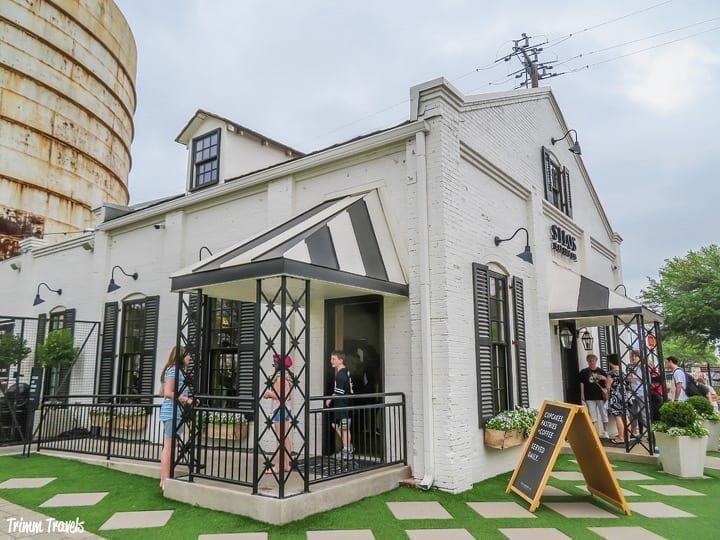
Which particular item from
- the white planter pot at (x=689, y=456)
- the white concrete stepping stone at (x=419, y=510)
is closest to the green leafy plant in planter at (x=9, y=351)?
the white concrete stepping stone at (x=419, y=510)

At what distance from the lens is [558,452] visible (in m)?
5.51

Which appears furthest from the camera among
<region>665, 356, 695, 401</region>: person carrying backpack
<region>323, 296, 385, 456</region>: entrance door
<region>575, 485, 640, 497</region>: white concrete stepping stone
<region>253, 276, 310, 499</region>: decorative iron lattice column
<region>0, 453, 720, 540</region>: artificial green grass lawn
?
<region>665, 356, 695, 401</region>: person carrying backpack

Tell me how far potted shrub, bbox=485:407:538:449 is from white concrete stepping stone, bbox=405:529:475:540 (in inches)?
92.5

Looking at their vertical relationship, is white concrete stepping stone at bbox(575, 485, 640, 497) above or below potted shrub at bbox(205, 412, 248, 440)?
below

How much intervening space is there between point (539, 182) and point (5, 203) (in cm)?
1983

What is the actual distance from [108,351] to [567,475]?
990 cm

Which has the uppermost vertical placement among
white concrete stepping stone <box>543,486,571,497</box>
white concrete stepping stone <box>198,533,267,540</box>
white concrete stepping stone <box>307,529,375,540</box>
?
white concrete stepping stone <box>198,533,267,540</box>

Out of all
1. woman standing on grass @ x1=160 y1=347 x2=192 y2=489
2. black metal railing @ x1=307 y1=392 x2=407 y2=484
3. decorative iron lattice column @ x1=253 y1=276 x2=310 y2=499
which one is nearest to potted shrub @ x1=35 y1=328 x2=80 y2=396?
decorative iron lattice column @ x1=253 y1=276 x2=310 y2=499

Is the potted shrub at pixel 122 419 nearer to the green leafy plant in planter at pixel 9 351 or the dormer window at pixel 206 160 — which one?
the green leafy plant in planter at pixel 9 351

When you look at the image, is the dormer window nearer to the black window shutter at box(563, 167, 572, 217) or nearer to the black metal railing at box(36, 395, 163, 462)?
the black metal railing at box(36, 395, 163, 462)

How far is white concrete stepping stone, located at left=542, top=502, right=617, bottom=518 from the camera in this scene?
541 centimetres

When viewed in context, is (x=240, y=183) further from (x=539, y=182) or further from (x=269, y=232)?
(x=539, y=182)

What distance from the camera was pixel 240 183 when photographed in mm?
9336

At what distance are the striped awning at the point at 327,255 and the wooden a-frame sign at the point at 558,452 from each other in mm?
2514
